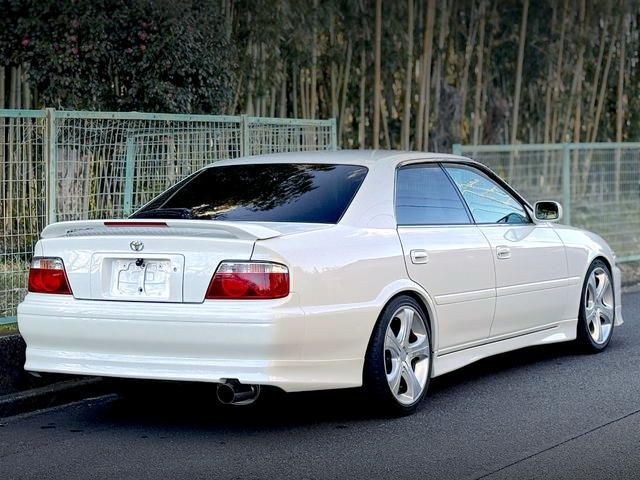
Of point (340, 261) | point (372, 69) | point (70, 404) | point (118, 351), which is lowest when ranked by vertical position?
point (70, 404)

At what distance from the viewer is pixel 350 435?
20.5ft

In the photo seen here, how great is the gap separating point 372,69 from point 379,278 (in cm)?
930

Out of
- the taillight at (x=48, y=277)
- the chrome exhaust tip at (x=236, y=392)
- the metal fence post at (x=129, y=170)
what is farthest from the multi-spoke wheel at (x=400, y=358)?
the metal fence post at (x=129, y=170)

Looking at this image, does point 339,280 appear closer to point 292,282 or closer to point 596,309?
point 292,282

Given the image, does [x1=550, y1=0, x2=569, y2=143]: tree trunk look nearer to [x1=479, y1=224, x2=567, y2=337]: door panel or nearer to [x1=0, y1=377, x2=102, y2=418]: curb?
[x1=479, y1=224, x2=567, y2=337]: door panel

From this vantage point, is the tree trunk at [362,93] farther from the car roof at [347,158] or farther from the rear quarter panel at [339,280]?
the rear quarter panel at [339,280]

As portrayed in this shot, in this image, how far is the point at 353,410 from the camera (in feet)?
22.6

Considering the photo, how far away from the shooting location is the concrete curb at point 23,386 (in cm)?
693

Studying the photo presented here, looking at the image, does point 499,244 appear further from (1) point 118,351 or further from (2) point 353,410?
(1) point 118,351

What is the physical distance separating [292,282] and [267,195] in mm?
991

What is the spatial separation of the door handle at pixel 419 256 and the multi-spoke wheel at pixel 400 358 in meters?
0.21

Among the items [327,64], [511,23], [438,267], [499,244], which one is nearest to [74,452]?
[438,267]

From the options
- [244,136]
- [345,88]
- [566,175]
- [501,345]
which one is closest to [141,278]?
[501,345]

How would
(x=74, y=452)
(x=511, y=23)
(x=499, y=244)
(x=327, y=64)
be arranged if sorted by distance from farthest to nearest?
(x=511, y=23) → (x=327, y=64) → (x=499, y=244) → (x=74, y=452)
